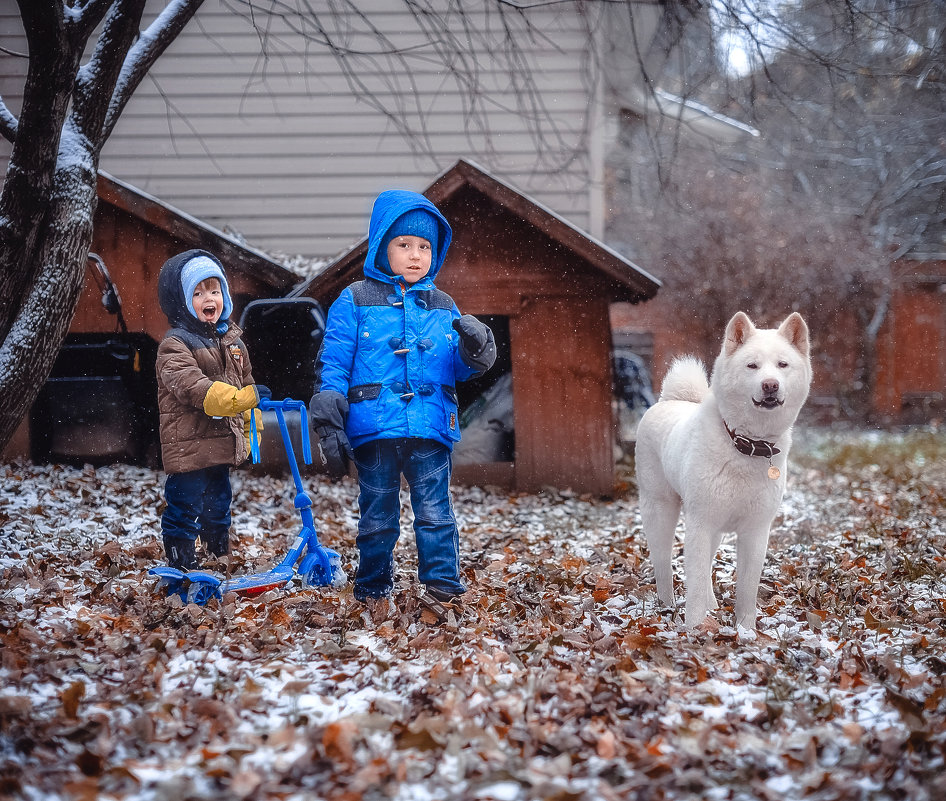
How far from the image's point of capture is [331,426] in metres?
3.89

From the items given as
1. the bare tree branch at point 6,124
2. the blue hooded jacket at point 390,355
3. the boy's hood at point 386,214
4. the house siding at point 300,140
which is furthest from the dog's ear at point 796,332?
the house siding at point 300,140

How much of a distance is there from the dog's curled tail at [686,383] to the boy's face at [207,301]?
2636 mm

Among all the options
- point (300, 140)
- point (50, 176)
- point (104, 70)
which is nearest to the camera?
point (50, 176)

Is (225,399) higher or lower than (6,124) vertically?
lower

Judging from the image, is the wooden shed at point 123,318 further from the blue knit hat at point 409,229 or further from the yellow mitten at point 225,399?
the blue knit hat at point 409,229

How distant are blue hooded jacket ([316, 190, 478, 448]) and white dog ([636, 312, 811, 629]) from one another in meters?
1.17

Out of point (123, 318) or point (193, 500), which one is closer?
point (193, 500)

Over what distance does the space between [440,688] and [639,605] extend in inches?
73.1

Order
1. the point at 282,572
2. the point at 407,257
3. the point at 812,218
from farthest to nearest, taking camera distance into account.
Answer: the point at 812,218, the point at 282,572, the point at 407,257

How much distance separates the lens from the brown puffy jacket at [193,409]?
4543 mm

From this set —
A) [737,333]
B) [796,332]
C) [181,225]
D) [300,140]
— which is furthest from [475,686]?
[300,140]

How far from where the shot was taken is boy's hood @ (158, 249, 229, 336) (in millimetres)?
4785

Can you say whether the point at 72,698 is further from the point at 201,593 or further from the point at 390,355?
the point at 390,355

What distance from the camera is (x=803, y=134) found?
2203 centimetres
